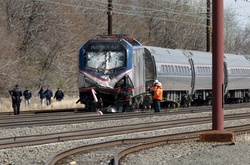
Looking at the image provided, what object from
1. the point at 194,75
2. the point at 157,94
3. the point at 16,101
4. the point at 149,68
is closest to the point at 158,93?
the point at 157,94

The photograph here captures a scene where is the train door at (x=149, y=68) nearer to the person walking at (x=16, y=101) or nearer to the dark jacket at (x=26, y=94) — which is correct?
the person walking at (x=16, y=101)

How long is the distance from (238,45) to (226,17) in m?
6.97

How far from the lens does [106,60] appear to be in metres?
30.3

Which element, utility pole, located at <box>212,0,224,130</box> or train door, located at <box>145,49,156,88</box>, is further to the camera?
train door, located at <box>145,49,156,88</box>

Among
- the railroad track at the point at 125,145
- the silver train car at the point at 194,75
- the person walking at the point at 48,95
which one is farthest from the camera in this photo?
the person walking at the point at 48,95

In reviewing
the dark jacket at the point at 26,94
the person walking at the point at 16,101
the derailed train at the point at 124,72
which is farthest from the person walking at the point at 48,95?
the person walking at the point at 16,101

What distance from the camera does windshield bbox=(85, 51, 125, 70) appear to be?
3022 cm

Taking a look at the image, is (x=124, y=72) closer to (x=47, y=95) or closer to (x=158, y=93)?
(x=158, y=93)

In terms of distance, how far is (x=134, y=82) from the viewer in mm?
30438

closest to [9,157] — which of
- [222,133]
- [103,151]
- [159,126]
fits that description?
[103,151]

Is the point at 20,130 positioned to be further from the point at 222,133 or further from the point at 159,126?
the point at 222,133

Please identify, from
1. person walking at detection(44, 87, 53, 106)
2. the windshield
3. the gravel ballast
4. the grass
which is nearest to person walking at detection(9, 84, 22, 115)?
the windshield

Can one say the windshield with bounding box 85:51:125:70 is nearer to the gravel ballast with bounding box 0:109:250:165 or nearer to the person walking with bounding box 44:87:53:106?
the person walking with bounding box 44:87:53:106

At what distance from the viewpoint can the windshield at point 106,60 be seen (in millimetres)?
30219
